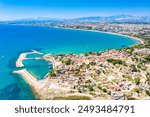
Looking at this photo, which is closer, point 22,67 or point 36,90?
point 36,90

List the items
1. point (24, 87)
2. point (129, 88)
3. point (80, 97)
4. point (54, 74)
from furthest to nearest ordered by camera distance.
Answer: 1. point (54, 74)
2. point (24, 87)
3. point (129, 88)
4. point (80, 97)

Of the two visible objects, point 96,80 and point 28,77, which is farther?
point 28,77

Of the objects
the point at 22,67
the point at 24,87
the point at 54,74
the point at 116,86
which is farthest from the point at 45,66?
the point at 116,86

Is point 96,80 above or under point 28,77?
above

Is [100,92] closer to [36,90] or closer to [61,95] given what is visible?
[61,95]

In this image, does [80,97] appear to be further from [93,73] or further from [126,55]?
[126,55]

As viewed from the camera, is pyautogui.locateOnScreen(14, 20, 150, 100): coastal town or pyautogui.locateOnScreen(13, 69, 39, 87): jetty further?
pyautogui.locateOnScreen(13, 69, 39, 87): jetty

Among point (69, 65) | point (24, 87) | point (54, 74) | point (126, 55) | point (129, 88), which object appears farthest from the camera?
point (126, 55)

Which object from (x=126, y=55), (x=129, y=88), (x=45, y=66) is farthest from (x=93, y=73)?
(x=126, y=55)

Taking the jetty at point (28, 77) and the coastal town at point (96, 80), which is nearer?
the coastal town at point (96, 80)
